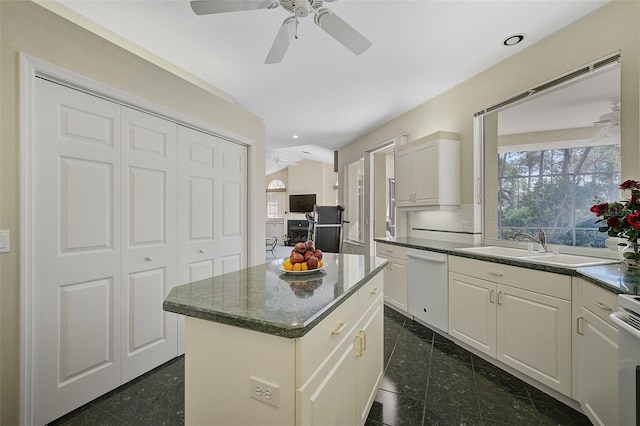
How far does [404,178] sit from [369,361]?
8.47 feet

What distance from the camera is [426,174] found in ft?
10.6

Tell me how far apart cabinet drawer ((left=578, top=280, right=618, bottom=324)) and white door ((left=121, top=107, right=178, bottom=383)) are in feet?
9.41

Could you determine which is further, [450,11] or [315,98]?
[315,98]

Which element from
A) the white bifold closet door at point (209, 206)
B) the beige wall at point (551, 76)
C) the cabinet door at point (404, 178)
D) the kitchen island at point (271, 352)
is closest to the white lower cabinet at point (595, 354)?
the beige wall at point (551, 76)

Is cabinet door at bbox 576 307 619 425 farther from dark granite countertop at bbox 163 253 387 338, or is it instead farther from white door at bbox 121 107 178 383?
white door at bbox 121 107 178 383

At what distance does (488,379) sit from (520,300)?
2.10 ft

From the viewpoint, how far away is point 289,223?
11.1 metres

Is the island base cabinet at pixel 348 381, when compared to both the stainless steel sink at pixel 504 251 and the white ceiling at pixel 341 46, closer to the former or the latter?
the stainless steel sink at pixel 504 251

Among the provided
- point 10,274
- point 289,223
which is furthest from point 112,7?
point 289,223

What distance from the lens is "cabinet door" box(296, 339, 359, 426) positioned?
35.1 inches

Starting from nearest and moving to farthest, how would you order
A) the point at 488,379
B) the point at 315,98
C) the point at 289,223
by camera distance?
the point at 488,379, the point at 315,98, the point at 289,223

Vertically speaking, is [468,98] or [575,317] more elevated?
[468,98]

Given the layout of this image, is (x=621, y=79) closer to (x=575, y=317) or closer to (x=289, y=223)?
(x=575, y=317)

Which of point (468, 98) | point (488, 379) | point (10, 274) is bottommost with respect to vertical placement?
point (488, 379)
